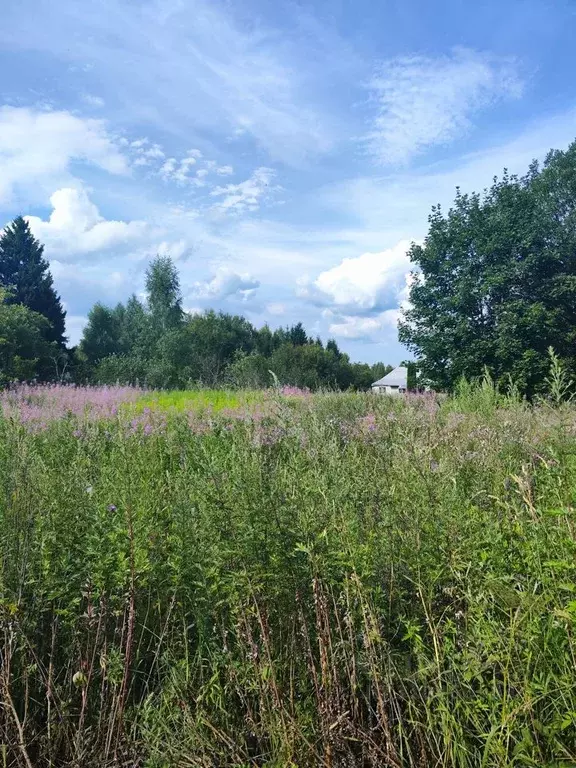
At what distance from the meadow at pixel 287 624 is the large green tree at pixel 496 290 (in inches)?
829

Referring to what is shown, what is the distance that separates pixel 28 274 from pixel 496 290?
3854 cm

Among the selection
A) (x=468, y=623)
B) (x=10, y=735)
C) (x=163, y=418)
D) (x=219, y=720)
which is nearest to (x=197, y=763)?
(x=219, y=720)

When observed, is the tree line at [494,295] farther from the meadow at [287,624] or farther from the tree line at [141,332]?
the meadow at [287,624]

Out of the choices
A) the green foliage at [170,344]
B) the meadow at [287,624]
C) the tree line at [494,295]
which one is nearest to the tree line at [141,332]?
the green foliage at [170,344]

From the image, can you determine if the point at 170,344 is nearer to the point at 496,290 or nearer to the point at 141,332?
the point at 141,332

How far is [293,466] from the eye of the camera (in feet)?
7.61

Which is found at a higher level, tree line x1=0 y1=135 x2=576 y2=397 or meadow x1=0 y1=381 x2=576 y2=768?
tree line x1=0 y1=135 x2=576 y2=397

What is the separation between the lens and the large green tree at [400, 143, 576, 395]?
22234mm

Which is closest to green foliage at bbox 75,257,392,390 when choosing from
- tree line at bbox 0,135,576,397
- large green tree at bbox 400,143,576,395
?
tree line at bbox 0,135,576,397

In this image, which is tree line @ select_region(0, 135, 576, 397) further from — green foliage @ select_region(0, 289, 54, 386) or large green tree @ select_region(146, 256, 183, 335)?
large green tree @ select_region(146, 256, 183, 335)

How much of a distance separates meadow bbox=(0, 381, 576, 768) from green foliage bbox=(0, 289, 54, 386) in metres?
24.3

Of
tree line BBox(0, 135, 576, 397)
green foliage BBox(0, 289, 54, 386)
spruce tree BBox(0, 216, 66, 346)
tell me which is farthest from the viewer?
spruce tree BBox(0, 216, 66, 346)

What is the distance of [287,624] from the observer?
219 centimetres

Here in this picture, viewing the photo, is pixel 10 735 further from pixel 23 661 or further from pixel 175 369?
pixel 175 369
